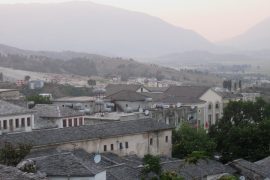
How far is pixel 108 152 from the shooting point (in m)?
47.8

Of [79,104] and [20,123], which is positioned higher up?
[79,104]

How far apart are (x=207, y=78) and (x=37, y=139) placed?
149 meters

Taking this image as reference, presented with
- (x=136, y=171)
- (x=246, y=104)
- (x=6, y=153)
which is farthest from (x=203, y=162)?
(x=246, y=104)

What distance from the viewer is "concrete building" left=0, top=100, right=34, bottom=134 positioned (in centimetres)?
5122

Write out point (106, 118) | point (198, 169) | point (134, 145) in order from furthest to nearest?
point (106, 118) → point (134, 145) → point (198, 169)

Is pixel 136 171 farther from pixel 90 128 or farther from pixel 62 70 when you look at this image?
pixel 62 70

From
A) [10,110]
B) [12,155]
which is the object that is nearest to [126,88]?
[10,110]

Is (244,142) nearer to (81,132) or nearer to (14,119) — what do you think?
(81,132)

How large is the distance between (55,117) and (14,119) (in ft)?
16.5

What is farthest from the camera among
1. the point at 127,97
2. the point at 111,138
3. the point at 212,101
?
the point at 212,101

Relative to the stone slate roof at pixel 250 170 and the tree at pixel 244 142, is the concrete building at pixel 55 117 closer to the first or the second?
the tree at pixel 244 142

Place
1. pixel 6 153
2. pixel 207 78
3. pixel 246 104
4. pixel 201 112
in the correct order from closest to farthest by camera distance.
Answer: pixel 6 153 < pixel 246 104 < pixel 201 112 < pixel 207 78

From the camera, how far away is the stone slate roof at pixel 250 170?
4336cm

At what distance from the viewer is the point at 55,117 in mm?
56500
